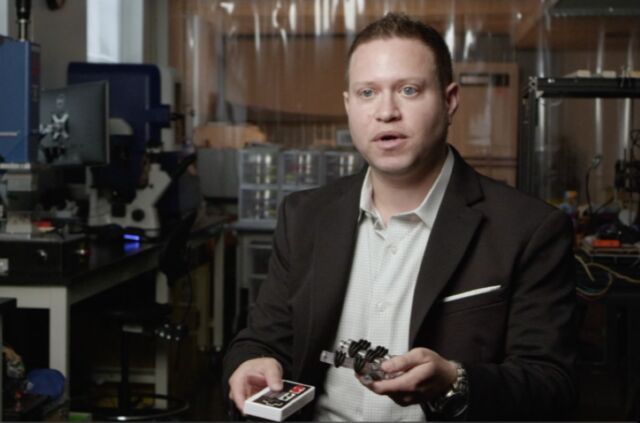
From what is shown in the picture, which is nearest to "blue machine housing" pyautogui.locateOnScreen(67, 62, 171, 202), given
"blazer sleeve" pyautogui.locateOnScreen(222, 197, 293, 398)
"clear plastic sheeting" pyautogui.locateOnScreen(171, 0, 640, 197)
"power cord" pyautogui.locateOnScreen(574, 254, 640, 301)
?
"clear plastic sheeting" pyautogui.locateOnScreen(171, 0, 640, 197)

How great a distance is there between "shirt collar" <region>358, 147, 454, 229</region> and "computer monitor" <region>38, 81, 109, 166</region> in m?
2.29

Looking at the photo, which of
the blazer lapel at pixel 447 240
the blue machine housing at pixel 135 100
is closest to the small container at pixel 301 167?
the blue machine housing at pixel 135 100

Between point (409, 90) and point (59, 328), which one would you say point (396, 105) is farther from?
point (59, 328)

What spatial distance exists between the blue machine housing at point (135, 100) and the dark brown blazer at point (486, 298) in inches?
114

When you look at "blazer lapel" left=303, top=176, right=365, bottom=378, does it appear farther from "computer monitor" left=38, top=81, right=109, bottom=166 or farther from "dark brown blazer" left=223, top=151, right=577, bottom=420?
"computer monitor" left=38, top=81, right=109, bottom=166

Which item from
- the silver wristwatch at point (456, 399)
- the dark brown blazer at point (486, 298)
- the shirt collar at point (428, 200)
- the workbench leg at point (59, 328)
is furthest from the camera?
the workbench leg at point (59, 328)

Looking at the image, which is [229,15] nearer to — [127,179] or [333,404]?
[127,179]

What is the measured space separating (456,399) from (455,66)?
489 centimetres

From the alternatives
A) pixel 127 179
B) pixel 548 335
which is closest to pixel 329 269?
pixel 548 335

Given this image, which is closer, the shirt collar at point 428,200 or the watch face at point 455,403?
the watch face at point 455,403

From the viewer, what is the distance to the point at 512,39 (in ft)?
20.4

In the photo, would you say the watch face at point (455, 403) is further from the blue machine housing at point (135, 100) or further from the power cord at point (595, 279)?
the blue machine housing at point (135, 100)

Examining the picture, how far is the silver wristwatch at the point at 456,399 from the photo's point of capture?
4.59 feet

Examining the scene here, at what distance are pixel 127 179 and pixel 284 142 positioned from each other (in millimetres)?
2272
